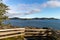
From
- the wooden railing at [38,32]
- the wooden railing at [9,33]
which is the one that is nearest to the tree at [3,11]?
the wooden railing at [38,32]

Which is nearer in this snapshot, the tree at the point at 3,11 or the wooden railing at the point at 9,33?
the wooden railing at the point at 9,33

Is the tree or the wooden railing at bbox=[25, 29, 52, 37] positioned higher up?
the tree

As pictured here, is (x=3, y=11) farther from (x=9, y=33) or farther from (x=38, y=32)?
(x=9, y=33)

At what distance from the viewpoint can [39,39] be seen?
18.7m

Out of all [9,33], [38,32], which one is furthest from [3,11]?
[9,33]

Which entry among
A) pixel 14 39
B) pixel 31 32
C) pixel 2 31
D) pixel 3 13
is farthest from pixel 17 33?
pixel 3 13

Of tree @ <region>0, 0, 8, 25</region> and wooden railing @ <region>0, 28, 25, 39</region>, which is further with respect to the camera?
tree @ <region>0, 0, 8, 25</region>

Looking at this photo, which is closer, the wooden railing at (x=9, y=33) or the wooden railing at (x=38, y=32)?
the wooden railing at (x=9, y=33)

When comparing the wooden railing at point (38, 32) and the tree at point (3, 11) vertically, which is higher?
the tree at point (3, 11)

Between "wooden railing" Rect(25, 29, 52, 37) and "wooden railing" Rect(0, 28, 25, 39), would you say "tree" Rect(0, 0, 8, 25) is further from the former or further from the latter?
"wooden railing" Rect(0, 28, 25, 39)

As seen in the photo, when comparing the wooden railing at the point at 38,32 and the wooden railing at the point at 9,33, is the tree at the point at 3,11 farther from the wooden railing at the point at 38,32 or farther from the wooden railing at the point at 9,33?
the wooden railing at the point at 9,33

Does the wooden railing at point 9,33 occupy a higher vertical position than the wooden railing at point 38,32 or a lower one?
higher

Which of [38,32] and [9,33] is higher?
[9,33]

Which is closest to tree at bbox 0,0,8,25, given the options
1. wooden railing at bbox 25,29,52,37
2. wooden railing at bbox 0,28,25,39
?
wooden railing at bbox 25,29,52,37
